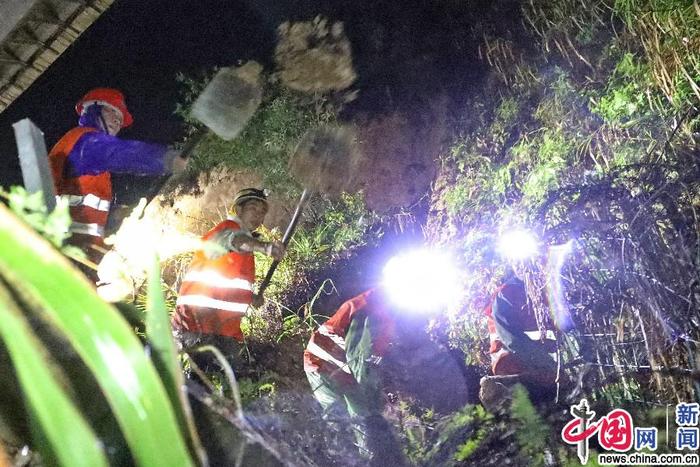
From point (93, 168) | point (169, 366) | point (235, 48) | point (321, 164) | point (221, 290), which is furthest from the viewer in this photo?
point (235, 48)

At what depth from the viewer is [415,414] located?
2.16 meters

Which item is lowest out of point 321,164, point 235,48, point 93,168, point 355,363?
point 355,363

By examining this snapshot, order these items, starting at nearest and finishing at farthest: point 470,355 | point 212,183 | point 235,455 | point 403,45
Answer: point 235,455 < point 470,355 < point 212,183 < point 403,45

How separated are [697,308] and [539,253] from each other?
2.23 ft

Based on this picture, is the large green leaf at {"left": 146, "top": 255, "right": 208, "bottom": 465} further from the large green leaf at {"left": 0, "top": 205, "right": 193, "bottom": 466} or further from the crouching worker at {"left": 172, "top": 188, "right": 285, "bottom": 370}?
the crouching worker at {"left": 172, "top": 188, "right": 285, "bottom": 370}

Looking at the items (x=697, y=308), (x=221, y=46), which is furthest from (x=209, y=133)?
(x=697, y=308)

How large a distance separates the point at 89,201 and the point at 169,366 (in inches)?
67.2

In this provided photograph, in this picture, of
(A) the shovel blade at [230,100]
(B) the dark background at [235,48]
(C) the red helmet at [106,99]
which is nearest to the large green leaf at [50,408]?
(C) the red helmet at [106,99]

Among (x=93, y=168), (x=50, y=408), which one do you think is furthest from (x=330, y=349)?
(x=93, y=168)

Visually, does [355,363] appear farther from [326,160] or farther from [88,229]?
[88,229]

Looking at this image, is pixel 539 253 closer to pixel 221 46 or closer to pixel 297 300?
pixel 297 300

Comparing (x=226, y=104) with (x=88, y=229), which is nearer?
(x=88, y=229)

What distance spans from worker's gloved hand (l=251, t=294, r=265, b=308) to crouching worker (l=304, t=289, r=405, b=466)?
0.36m

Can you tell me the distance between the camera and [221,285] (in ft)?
8.04
